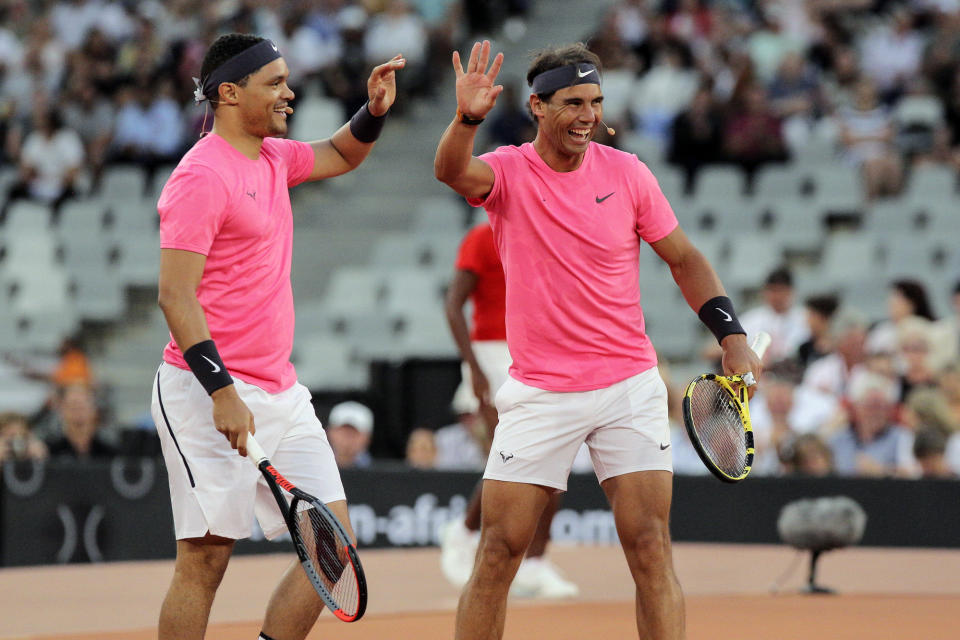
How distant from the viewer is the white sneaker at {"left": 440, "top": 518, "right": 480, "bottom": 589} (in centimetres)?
821

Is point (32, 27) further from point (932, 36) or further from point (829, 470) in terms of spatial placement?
point (829, 470)

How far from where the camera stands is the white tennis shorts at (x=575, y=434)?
512cm

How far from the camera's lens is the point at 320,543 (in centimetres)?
480

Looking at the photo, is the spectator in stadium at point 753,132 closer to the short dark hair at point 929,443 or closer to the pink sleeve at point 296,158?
the short dark hair at point 929,443

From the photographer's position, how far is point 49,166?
16.3 m

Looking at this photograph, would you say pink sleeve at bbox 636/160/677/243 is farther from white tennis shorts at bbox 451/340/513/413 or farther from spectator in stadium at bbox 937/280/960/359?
spectator in stadium at bbox 937/280/960/359

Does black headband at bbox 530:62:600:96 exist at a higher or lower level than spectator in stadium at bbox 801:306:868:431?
higher

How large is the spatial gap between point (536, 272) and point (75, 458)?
6216 millimetres

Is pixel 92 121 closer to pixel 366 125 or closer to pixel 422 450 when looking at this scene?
pixel 422 450

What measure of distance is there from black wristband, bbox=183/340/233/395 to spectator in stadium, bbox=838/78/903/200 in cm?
975

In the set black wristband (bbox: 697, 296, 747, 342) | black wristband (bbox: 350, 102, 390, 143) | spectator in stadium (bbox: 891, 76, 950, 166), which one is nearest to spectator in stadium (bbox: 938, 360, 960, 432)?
spectator in stadium (bbox: 891, 76, 950, 166)

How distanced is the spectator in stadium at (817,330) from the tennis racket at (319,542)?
710cm

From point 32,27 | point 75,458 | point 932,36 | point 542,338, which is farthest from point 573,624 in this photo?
point 32,27

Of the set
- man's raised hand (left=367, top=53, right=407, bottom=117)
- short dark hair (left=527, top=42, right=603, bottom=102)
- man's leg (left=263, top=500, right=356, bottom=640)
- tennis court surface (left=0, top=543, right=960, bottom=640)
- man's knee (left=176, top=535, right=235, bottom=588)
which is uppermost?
short dark hair (left=527, top=42, right=603, bottom=102)
